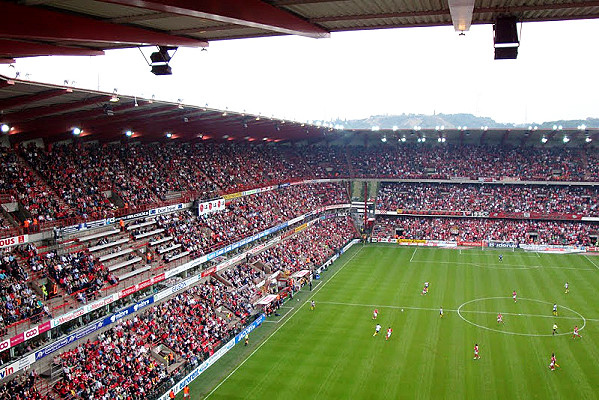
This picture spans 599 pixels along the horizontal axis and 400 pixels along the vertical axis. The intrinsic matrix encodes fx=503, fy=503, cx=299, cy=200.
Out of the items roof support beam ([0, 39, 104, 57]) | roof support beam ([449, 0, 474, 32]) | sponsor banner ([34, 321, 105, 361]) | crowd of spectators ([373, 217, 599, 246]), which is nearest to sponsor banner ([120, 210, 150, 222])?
sponsor banner ([34, 321, 105, 361])

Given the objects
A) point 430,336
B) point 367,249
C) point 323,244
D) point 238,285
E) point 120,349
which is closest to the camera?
point 120,349

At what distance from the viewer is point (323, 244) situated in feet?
175

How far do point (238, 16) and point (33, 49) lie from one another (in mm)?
5947

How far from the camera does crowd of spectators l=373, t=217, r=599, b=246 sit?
184 ft

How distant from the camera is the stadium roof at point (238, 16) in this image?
7258 mm

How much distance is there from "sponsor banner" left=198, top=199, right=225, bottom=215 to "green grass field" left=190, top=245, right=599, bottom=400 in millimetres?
9718

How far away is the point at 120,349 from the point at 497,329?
2277 cm

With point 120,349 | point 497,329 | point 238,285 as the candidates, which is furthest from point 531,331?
point 120,349

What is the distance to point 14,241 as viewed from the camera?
22.8m

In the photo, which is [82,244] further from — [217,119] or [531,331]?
[531,331]

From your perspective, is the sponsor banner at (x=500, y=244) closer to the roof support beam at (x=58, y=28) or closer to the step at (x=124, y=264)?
the step at (x=124, y=264)

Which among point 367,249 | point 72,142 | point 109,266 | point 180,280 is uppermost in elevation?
point 72,142

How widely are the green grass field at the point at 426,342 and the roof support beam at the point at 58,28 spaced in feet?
63.3

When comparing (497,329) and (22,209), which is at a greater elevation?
(22,209)
